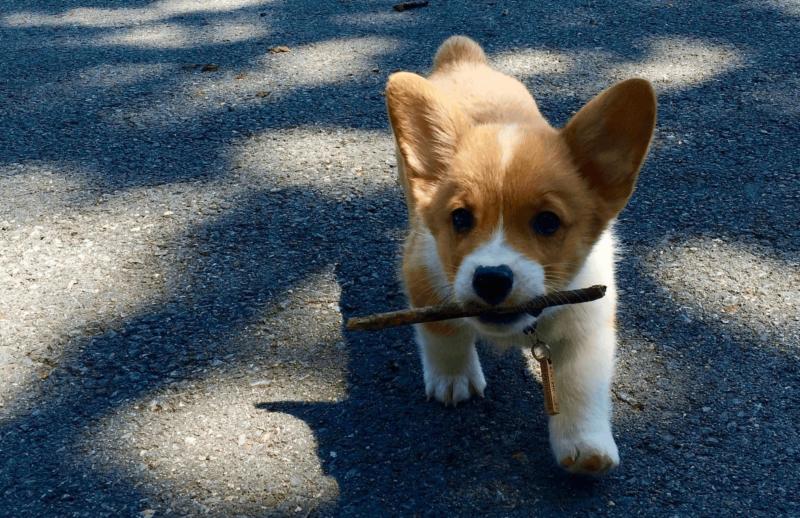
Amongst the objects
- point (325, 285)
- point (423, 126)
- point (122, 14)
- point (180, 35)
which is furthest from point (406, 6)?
point (423, 126)

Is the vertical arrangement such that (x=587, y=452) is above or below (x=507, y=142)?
below

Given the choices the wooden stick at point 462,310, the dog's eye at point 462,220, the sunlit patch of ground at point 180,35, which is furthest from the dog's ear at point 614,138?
the sunlit patch of ground at point 180,35

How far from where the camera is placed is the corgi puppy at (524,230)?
2.45 metres

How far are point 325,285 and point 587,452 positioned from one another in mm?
1376

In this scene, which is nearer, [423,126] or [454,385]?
[423,126]

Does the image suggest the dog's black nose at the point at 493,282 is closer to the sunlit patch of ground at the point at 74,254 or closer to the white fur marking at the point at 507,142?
the white fur marking at the point at 507,142

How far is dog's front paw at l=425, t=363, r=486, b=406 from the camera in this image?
2.87 meters

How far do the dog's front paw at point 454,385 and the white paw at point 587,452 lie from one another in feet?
1.32

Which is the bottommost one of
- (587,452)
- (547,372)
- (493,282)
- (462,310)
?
(587,452)

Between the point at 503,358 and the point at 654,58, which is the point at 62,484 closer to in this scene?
the point at 503,358

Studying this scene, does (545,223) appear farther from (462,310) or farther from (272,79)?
(272,79)

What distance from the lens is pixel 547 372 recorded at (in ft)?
8.39

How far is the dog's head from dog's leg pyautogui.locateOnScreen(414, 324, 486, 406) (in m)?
0.29

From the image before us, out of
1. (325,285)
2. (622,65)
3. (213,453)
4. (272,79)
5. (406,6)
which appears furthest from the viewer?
(406,6)
